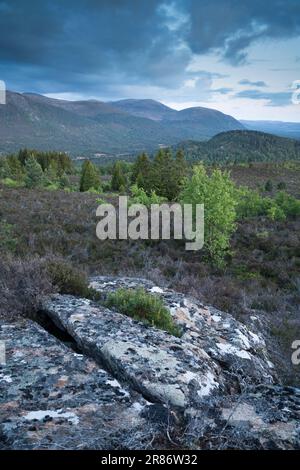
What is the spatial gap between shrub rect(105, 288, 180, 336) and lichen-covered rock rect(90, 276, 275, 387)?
0.98ft

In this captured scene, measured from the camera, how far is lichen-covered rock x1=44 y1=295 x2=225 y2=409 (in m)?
4.09

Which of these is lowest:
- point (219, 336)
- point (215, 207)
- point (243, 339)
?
point (243, 339)

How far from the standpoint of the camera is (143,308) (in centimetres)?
614

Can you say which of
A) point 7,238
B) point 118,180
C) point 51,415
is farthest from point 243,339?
point 118,180

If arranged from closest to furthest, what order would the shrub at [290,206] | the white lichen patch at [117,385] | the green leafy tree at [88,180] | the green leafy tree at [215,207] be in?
the white lichen patch at [117,385]
the green leafy tree at [215,207]
the shrub at [290,206]
the green leafy tree at [88,180]

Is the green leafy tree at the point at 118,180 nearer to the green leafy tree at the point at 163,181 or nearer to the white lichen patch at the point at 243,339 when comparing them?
the green leafy tree at the point at 163,181

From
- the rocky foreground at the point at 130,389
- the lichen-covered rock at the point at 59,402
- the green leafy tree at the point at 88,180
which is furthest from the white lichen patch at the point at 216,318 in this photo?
the green leafy tree at the point at 88,180

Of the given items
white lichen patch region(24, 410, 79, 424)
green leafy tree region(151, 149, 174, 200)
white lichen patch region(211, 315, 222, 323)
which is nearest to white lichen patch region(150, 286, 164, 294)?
white lichen patch region(211, 315, 222, 323)

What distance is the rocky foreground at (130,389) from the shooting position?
3377 mm

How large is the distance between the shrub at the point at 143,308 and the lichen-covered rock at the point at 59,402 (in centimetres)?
153

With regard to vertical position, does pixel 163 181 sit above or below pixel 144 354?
above

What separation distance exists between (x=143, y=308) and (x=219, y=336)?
4.48 feet

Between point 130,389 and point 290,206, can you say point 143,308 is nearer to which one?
point 130,389
